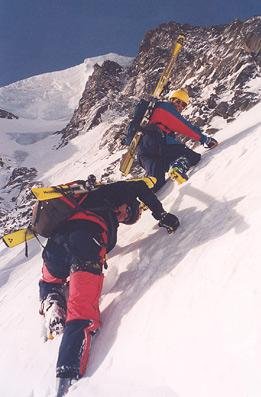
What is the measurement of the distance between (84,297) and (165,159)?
4.19 m

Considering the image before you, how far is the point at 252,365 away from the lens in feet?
10.6

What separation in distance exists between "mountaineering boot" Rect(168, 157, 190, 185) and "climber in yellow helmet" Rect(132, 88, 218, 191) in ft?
0.06

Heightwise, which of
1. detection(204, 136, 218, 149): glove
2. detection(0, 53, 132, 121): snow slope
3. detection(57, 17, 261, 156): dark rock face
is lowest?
detection(0, 53, 132, 121): snow slope

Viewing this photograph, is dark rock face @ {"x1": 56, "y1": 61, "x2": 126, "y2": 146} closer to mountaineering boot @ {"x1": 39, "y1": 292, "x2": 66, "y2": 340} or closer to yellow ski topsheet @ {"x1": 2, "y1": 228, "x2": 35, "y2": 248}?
yellow ski topsheet @ {"x1": 2, "y1": 228, "x2": 35, "y2": 248}

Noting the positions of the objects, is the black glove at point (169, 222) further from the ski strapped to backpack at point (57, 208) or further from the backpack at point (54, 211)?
the backpack at point (54, 211)

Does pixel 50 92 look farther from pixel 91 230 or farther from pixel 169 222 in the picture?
pixel 91 230

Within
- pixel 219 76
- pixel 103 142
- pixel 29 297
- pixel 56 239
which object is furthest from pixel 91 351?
pixel 103 142

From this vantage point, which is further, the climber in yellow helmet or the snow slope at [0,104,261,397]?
the climber in yellow helmet

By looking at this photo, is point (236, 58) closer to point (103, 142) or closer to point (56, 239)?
point (103, 142)

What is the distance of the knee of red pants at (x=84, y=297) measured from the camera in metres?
5.01

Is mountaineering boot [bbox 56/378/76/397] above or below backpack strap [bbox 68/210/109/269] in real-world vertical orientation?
below

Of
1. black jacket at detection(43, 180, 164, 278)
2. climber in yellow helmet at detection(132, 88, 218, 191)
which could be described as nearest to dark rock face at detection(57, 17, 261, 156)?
climber in yellow helmet at detection(132, 88, 218, 191)

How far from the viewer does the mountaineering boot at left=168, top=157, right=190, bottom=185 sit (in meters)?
8.08

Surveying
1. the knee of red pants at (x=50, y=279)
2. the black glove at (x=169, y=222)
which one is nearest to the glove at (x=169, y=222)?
the black glove at (x=169, y=222)
